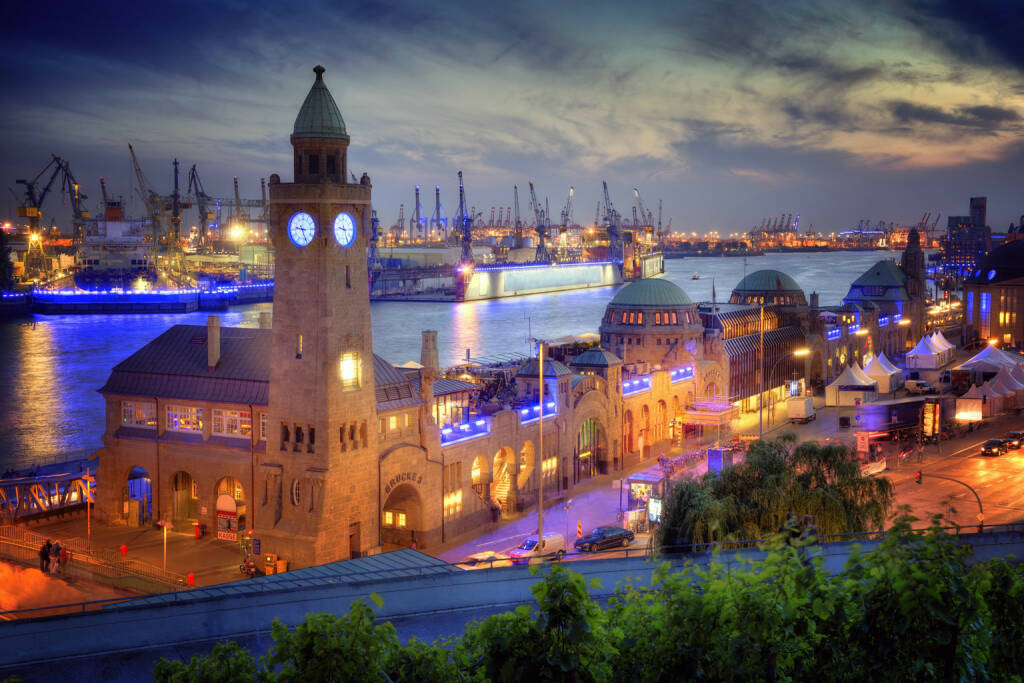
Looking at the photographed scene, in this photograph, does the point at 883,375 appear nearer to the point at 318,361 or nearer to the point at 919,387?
the point at 919,387

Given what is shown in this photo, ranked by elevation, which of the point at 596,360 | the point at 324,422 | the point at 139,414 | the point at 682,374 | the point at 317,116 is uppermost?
the point at 317,116

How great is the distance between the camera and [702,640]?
20.5 metres

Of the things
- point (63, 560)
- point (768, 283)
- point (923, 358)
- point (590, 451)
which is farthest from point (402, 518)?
point (923, 358)

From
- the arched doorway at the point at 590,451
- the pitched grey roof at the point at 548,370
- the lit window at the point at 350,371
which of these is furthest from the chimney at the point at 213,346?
the arched doorway at the point at 590,451

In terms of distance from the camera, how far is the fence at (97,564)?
40656 mm

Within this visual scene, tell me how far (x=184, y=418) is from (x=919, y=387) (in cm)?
6624

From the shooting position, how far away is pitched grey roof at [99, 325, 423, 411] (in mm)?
47250

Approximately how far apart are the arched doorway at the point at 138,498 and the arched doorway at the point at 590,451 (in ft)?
80.1

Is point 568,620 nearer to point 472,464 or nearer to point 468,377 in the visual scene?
point 472,464

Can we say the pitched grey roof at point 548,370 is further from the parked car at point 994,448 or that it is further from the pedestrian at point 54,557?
the parked car at point 994,448

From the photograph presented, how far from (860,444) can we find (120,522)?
44.1 m

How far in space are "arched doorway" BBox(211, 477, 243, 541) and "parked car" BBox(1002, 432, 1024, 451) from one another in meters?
48.0

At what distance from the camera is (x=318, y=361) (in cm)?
4300

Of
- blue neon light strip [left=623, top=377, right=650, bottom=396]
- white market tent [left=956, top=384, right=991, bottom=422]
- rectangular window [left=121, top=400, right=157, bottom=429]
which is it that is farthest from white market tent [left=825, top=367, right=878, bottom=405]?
rectangular window [left=121, top=400, right=157, bottom=429]
